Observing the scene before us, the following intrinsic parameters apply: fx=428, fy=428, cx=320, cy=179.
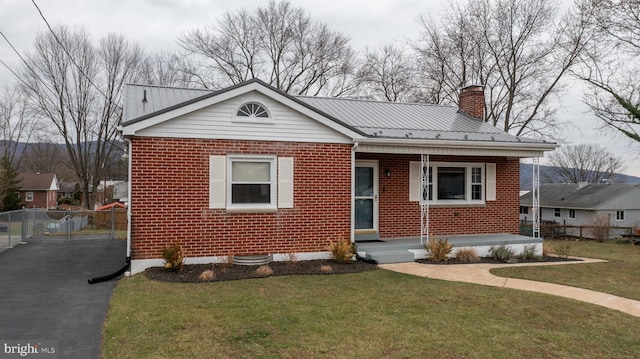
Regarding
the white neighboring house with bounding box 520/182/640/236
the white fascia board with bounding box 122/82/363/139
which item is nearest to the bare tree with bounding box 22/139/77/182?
the white fascia board with bounding box 122/82/363/139

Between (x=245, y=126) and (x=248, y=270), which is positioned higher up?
(x=245, y=126)

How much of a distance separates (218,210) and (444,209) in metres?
6.60

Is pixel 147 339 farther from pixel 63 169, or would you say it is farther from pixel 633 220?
pixel 63 169

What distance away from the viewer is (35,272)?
8.96 m

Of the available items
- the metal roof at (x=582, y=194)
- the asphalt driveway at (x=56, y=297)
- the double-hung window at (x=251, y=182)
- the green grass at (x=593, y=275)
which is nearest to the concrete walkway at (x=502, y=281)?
the green grass at (x=593, y=275)

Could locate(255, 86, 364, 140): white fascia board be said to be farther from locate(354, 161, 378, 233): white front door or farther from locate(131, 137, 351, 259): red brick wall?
locate(354, 161, 378, 233): white front door

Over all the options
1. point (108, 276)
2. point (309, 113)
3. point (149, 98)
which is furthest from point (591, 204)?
point (108, 276)

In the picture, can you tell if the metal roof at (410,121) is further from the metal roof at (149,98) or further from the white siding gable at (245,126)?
the metal roof at (149,98)

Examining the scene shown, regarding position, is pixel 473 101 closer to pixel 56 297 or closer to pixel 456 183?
pixel 456 183

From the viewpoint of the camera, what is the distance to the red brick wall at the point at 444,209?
11.9 m

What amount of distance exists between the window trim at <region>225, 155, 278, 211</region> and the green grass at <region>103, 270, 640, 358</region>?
6.41ft

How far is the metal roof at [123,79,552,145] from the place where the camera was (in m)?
9.91

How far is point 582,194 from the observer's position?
40062 mm

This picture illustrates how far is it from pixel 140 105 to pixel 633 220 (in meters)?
41.7
